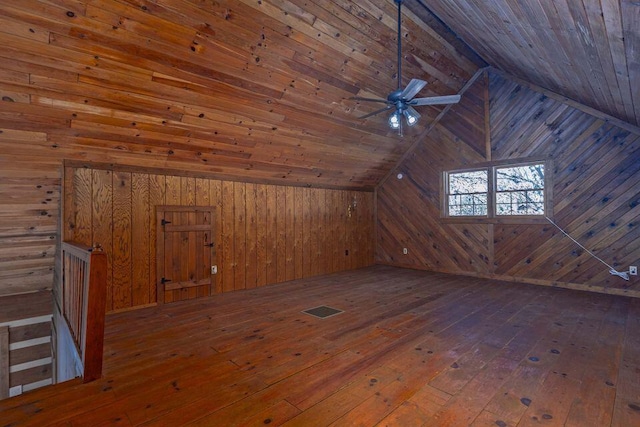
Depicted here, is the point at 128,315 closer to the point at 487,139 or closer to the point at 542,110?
the point at 487,139

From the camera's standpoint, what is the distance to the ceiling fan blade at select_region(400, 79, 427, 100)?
3151 mm

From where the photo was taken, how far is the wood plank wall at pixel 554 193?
177 inches

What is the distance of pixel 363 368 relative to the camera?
7.77ft

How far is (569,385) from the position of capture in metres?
2.12

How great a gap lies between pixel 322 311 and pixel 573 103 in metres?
4.71

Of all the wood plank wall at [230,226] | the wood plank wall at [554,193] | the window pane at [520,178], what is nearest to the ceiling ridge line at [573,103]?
the wood plank wall at [554,193]

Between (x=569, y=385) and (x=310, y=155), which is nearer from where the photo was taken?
(x=569, y=385)

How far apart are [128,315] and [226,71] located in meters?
2.94

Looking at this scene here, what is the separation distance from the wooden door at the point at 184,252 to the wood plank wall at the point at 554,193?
3.97 metres

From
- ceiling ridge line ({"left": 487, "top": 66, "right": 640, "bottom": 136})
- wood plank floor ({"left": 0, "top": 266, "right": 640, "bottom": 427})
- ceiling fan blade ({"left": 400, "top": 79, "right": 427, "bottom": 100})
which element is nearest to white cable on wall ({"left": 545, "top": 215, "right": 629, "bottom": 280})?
wood plank floor ({"left": 0, "top": 266, "right": 640, "bottom": 427})

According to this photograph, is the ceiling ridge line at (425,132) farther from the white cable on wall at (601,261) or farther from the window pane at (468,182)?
the white cable on wall at (601,261)

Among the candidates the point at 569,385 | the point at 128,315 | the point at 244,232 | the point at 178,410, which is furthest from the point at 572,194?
the point at 128,315

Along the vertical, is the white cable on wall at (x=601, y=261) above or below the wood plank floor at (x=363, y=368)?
above

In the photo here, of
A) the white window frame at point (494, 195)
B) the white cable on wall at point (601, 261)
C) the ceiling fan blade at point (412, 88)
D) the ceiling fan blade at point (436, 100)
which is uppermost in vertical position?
the ceiling fan blade at point (412, 88)
